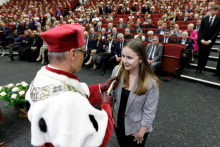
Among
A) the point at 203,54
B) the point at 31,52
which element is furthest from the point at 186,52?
the point at 31,52

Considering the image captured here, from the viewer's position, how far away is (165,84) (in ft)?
11.2

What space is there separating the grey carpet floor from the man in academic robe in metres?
1.36

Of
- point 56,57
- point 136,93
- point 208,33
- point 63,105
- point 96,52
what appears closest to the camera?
point 63,105

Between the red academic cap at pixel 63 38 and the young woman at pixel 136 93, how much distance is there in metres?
0.44

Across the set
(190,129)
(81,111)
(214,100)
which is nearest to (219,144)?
(190,129)

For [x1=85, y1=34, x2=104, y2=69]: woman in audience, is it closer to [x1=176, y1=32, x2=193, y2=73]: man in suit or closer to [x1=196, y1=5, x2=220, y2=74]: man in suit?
[x1=176, y1=32, x2=193, y2=73]: man in suit

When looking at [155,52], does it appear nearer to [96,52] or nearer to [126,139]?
[96,52]

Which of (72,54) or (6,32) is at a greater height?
(72,54)

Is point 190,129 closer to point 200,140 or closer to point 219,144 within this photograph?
point 200,140

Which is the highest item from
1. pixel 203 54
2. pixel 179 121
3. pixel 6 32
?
pixel 6 32

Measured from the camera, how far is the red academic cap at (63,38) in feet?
2.28

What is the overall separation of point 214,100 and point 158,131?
1.55m

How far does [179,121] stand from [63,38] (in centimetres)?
224

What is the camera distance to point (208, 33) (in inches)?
139
